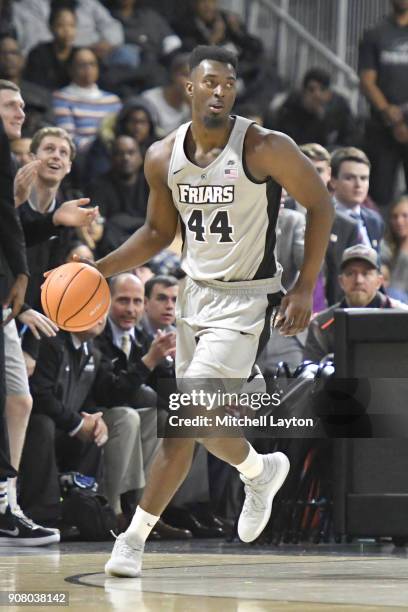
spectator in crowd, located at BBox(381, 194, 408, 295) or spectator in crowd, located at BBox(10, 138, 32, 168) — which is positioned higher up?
spectator in crowd, located at BBox(10, 138, 32, 168)

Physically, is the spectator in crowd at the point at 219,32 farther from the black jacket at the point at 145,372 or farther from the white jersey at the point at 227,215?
the white jersey at the point at 227,215

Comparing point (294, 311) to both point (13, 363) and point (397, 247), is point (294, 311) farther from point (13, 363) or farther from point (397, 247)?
point (397, 247)

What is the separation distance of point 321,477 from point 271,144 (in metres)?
3.04

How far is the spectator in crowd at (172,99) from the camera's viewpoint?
1277 centimetres

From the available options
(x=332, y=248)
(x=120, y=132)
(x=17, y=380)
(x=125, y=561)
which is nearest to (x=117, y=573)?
(x=125, y=561)

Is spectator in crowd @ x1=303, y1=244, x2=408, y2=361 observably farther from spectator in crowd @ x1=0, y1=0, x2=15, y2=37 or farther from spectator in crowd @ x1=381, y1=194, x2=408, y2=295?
spectator in crowd @ x1=0, y1=0, x2=15, y2=37

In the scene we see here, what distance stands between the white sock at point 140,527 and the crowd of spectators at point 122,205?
50.2 inches

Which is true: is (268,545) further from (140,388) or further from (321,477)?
(140,388)

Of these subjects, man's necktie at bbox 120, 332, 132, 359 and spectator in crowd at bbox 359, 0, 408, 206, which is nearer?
man's necktie at bbox 120, 332, 132, 359

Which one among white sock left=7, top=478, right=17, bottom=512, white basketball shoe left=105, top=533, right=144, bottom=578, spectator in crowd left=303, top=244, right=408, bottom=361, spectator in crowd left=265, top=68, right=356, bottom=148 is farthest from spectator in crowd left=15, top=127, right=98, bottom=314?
spectator in crowd left=265, top=68, right=356, bottom=148

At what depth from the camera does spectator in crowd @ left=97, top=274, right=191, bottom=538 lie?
332 inches

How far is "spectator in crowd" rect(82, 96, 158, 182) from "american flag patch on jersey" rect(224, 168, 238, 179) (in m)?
5.66

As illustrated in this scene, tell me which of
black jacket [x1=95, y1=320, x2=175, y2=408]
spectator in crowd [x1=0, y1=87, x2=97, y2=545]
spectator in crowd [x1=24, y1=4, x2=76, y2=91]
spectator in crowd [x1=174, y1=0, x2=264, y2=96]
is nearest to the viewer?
spectator in crowd [x1=0, y1=87, x2=97, y2=545]

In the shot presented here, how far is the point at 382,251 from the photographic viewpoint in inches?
429
